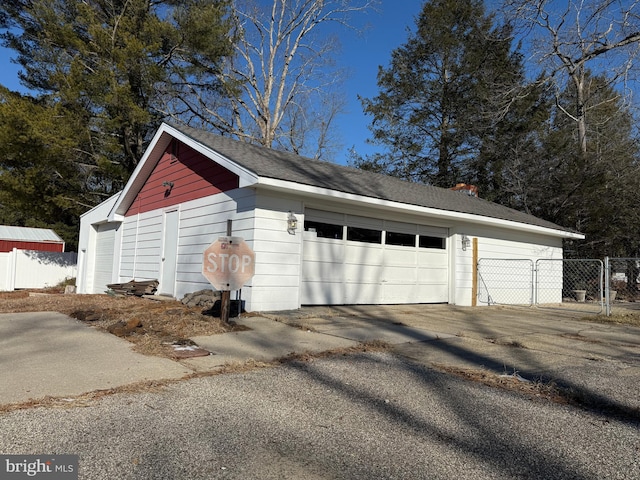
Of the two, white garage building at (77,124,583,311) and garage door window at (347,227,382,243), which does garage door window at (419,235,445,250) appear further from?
garage door window at (347,227,382,243)

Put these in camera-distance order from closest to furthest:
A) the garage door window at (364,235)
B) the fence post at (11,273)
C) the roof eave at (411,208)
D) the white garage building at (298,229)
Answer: the roof eave at (411,208)
the white garage building at (298,229)
the garage door window at (364,235)
the fence post at (11,273)

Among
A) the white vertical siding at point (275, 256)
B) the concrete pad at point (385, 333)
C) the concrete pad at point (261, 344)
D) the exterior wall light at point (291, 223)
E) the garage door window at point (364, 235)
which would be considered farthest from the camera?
the garage door window at point (364, 235)

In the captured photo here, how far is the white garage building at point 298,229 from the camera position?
899 cm

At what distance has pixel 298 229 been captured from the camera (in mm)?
9305

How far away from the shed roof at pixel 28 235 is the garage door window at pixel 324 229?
22.7m

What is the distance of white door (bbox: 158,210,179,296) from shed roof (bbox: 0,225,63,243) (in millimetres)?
18408

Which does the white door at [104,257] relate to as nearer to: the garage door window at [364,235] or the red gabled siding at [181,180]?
the red gabled siding at [181,180]

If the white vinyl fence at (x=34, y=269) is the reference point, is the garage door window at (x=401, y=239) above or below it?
above

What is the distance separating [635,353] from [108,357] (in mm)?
6593

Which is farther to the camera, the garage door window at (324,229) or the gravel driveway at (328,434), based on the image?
the garage door window at (324,229)

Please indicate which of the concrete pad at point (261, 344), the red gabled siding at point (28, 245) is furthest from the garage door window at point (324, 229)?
the red gabled siding at point (28, 245)

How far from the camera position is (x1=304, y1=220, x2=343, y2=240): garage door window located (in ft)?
32.1

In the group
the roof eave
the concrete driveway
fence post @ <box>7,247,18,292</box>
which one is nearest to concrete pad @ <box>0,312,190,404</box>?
the concrete driveway

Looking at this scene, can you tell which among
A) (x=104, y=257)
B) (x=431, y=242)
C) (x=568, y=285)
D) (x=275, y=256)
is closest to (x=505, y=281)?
(x=431, y=242)
